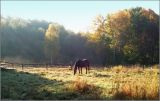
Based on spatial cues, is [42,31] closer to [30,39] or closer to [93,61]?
[30,39]

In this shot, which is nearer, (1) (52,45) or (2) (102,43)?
(2) (102,43)

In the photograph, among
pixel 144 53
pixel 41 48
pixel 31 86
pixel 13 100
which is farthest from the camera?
pixel 41 48

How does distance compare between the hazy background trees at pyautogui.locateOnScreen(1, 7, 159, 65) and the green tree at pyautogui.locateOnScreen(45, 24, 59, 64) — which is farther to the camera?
the green tree at pyautogui.locateOnScreen(45, 24, 59, 64)

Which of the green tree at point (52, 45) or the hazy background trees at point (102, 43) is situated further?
the green tree at point (52, 45)

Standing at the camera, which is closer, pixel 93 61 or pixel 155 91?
pixel 155 91

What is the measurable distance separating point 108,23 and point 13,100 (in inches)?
1668

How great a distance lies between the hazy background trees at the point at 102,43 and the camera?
5166 centimetres

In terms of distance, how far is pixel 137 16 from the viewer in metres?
52.9

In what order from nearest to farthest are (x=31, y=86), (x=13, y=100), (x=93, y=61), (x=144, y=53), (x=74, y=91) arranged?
(x=13, y=100), (x=74, y=91), (x=31, y=86), (x=144, y=53), (x=93, y=61)

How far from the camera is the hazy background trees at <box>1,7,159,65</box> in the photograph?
2034 inches

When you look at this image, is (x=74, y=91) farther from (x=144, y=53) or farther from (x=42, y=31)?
(x=42, y=31)

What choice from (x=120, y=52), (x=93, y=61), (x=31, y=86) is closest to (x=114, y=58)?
(x=120, y=52)

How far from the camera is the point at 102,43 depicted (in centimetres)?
5341

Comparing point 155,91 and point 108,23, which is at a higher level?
point 108,23
